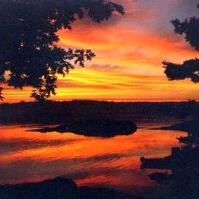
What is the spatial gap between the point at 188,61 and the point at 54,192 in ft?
32.4

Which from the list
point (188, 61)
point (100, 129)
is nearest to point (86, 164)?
point (188, 61)

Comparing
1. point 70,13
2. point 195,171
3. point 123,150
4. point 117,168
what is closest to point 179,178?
point 195,171

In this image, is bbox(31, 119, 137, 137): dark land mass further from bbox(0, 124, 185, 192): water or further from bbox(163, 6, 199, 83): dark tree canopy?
bbox(163, 6, 199, 83): dark tree canopy

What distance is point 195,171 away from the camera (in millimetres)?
20859

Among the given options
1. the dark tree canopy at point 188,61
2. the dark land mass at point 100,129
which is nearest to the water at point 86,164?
the dark tree canopy at point 188,61

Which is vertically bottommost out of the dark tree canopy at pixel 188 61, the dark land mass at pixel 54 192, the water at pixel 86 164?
the water at pixel 86 164

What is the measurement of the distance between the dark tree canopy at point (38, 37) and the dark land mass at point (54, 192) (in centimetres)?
454

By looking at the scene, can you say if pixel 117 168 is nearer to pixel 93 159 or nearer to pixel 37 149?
pixel 93 159

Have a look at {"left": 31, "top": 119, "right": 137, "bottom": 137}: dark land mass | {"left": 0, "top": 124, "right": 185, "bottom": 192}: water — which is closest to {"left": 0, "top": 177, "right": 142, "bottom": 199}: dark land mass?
{"left": 0, "top": 124, "right": 185, "bottom": 192}: water

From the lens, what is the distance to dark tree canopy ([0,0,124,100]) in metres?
19.2

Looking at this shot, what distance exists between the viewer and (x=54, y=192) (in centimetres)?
1888

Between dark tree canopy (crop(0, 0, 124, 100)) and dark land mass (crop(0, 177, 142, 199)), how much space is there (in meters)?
4.54

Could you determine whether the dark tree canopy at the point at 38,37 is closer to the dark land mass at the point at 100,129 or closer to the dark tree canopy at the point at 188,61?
the dark tree canopy at the point at 188,61

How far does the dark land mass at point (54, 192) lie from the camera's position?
18.4m
